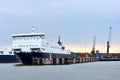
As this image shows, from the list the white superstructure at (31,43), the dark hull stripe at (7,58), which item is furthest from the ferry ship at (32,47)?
the dark hull stripe at (7,58)

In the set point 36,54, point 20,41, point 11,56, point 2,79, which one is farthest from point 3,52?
point 2,79

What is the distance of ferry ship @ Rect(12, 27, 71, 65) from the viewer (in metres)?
123

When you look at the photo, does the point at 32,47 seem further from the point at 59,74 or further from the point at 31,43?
the point at 59,74

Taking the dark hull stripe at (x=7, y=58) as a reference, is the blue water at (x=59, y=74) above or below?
below

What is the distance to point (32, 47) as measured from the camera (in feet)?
427

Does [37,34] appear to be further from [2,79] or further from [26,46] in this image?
[2,79]

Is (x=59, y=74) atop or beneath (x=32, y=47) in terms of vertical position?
beneath

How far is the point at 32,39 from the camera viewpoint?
13212 centimetres

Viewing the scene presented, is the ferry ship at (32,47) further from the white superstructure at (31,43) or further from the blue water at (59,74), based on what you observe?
the blue water at (59,74)

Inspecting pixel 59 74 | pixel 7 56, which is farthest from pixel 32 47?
pixel 59 74

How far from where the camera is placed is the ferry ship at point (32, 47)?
123 meters

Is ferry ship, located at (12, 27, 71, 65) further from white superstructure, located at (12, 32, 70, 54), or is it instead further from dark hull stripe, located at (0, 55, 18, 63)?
dark hull stripe, located at (0, 55, 18, 63)

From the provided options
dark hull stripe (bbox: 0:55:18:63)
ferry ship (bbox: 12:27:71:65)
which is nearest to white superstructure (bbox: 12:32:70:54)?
ferry ship (bbox: 12:27:71:65)

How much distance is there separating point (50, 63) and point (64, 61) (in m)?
9.81
